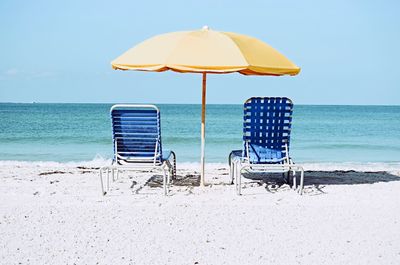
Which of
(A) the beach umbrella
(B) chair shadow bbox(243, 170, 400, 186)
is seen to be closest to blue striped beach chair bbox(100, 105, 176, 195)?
(A) the beach umbrella

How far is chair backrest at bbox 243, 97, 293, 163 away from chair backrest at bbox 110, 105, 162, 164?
1077 millimetres

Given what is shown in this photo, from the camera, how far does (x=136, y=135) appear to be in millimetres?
5824

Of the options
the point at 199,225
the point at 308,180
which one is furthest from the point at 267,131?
the point at 199,225

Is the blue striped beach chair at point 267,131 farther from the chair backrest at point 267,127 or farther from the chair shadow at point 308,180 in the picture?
the chair shadow at point 308,180

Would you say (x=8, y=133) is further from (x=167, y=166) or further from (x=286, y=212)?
(x=286, y=212)

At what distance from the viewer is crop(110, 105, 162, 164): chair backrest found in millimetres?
5742

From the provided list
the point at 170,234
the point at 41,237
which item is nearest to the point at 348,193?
the point at 170,234

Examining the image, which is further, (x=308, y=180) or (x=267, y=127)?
(x=308, y=180)

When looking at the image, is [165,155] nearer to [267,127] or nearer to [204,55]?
[267,127]

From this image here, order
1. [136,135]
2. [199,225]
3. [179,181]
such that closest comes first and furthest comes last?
[199,225], [136,135], [179,181]

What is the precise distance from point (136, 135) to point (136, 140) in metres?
0.07

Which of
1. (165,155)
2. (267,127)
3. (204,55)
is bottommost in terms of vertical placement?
(165,155)

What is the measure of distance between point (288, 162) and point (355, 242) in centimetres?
198

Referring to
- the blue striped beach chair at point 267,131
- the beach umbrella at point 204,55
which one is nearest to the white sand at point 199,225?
the blue striped beach chair at point 267,131
